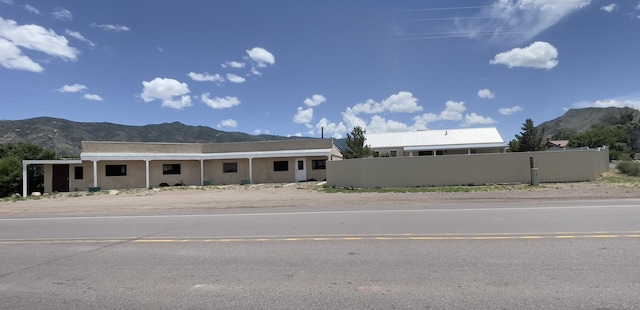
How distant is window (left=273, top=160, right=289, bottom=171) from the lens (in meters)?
35.0

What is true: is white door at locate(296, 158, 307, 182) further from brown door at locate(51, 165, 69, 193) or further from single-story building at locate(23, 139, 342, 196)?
brown door at locate(51, 165, 69, 193)

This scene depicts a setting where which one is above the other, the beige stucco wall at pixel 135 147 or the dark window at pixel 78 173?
the beige stucco wall at pixel 135 147

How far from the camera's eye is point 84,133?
110562mm

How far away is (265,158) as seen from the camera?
116 feet

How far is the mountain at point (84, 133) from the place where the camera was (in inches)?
3787

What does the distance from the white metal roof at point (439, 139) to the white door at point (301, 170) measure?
16.8 metres

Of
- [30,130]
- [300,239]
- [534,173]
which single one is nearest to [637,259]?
[300,239]

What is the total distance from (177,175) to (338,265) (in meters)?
32.0

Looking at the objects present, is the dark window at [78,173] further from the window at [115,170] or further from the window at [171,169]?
the window at [171,169]

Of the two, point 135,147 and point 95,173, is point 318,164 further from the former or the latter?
point 95,173

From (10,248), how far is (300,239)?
5.41m

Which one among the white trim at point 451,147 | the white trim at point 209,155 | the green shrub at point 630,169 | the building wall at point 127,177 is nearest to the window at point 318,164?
the white trim at point 209,155

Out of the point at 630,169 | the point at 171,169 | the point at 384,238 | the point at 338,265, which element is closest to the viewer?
the point at 338,265

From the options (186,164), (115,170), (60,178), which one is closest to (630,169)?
(186,164)
